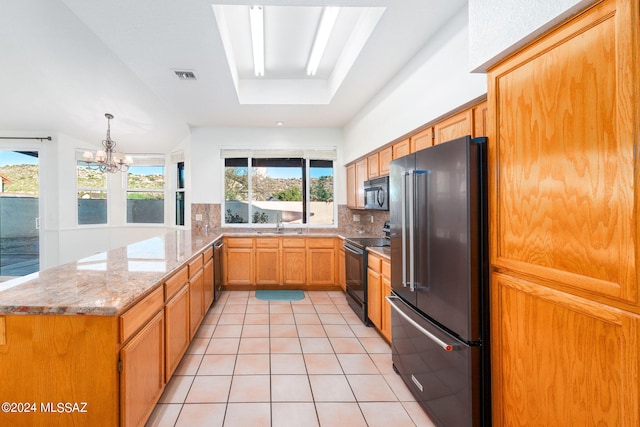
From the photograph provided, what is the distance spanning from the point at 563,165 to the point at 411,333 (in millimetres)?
1376

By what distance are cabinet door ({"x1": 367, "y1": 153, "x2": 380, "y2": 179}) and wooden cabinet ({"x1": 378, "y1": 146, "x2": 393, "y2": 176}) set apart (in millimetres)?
99

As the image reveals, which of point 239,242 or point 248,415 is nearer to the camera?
point 248,415

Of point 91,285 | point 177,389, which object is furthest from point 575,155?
point 177,389

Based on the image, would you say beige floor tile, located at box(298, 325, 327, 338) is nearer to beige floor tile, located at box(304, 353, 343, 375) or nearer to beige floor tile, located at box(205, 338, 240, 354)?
beige floor tile, located at box(304, 353, 343, 375)

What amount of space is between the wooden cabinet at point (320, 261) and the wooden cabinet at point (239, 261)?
0.89 meters

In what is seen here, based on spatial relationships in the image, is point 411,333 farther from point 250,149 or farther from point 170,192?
point 170,192

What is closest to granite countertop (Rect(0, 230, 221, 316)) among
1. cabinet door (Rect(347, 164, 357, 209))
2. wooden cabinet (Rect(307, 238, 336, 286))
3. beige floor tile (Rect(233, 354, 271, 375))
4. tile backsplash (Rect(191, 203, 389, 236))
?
beige floor tile (Rect(233, 354, 271, 375))

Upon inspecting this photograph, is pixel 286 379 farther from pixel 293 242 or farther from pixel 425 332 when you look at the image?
pixel 293 242

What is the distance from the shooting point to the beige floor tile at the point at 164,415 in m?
1.80

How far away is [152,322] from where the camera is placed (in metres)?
1.76

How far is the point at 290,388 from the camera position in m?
2.16

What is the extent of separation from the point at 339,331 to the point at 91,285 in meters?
2.28

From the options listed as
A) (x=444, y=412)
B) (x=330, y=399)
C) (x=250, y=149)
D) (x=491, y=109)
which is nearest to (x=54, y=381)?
(x=330, y=399)

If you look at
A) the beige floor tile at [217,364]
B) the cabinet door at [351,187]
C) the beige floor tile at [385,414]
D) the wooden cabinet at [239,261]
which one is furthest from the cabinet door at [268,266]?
the beige floor tile at [385,414]
